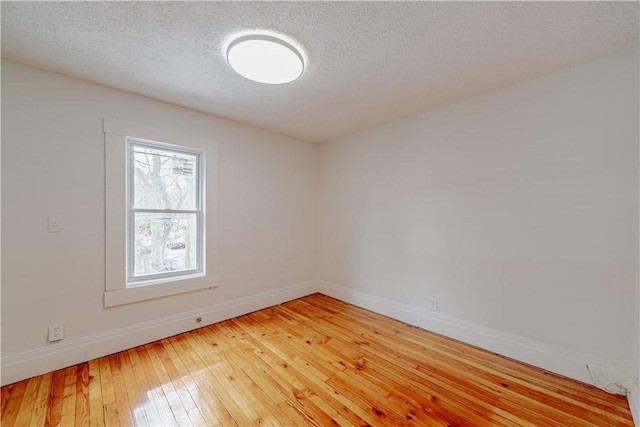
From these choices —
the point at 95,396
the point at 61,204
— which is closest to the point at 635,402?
the point at 95,396

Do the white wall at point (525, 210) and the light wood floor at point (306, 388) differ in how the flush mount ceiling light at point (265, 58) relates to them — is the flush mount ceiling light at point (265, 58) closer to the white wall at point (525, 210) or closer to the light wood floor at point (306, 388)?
the white wall at point (525, 210)

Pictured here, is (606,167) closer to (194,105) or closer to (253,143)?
(253,143)

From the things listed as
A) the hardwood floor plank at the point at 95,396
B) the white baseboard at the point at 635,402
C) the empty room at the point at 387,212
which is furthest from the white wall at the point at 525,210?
the hardwood floor plank at the point at 95,396

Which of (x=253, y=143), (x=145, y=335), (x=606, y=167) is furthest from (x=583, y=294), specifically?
(x=145, y=335)

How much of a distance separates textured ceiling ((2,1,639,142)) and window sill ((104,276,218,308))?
1.89 m

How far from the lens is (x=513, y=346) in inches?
89.9

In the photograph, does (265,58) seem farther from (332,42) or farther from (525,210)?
(525,210)

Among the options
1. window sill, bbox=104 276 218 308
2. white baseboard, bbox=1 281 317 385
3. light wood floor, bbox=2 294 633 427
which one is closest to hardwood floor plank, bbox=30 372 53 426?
light wood floor, bbox=2 294 633 427

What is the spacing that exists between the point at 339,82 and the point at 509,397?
2736mm

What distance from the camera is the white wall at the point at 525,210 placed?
73.9 inches

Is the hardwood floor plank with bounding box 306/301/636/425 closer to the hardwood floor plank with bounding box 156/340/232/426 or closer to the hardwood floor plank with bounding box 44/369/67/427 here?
the hardwood floor plank with bounding box 156/340/232/426

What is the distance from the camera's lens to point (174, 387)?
1903mm

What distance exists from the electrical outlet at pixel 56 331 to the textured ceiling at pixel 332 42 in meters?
2.08

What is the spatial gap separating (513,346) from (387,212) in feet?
5.81
